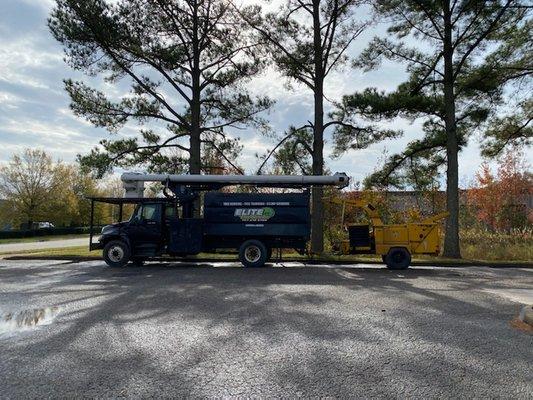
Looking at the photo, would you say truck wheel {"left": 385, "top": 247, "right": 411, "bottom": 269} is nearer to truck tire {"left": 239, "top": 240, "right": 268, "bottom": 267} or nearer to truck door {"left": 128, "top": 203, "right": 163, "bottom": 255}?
truck tire {"left": 239, "top": 240, "right": 268, "bottom": 267}

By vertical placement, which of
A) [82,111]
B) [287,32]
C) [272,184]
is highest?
[287,32]

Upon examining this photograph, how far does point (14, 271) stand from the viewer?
45.6 feet

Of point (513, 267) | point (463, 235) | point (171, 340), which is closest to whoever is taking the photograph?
point (171, 340)

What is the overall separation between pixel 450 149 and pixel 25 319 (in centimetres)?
1757

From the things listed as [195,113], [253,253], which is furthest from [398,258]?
[195,113]

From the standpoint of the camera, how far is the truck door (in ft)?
52.8

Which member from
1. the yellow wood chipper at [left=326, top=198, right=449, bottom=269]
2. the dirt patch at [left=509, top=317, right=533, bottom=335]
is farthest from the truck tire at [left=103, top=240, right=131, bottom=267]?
the dirt patch at [left=509, top=317, right=533, bottom=335]

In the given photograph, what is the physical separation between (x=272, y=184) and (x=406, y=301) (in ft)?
27.9

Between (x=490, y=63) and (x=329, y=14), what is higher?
(x=329, y=14)

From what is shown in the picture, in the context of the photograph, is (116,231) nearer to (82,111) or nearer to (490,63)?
(82,111)

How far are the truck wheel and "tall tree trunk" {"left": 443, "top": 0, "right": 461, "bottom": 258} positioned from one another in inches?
182

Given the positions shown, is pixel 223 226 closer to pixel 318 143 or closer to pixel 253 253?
pixel 253 253

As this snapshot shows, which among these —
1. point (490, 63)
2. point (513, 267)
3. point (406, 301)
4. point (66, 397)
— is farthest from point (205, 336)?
point (490, 63)

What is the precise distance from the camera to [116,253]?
15734 mm
